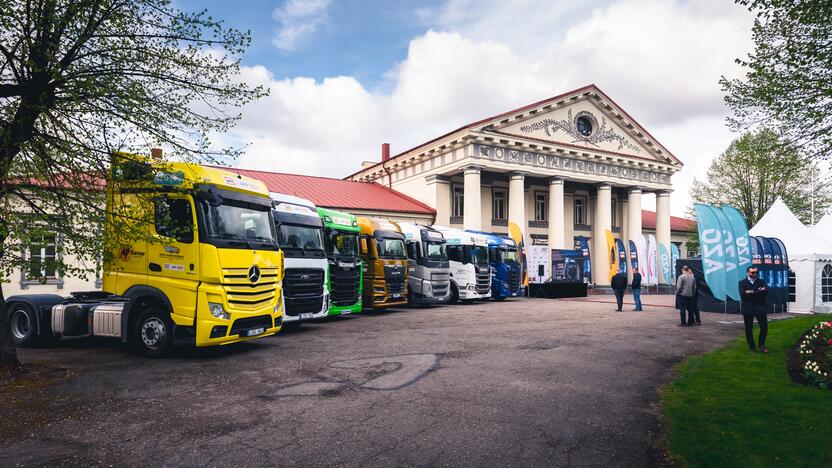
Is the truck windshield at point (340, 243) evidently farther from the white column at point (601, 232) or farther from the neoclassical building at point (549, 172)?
the white column at point (601, 232)

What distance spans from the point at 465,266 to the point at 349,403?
17.1m

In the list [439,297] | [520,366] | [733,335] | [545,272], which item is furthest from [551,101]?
[520,366]

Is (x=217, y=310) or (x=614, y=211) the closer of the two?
(x=217, y=310)

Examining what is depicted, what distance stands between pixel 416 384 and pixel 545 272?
953 inches

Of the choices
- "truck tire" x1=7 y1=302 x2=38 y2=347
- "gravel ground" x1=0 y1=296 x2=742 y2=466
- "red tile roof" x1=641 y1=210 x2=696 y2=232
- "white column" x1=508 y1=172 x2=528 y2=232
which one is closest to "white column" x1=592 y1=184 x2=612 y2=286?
"white column" x1=508 y1=172 x2=528 y2=232

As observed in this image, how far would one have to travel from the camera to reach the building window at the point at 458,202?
116 feet

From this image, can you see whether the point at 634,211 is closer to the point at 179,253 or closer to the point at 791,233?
the point at 791,233

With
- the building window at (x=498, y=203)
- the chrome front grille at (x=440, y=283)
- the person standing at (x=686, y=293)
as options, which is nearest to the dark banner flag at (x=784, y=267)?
the person standing at (x=686, y=293)

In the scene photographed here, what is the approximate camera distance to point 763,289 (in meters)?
10.6

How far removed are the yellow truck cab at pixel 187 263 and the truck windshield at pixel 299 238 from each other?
6.46ft

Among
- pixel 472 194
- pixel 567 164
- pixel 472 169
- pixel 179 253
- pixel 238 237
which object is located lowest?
pixel 179 253

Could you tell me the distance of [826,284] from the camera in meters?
20.5

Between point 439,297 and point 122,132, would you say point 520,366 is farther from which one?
point 439,297

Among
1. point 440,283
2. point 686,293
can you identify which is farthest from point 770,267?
point 440,283
